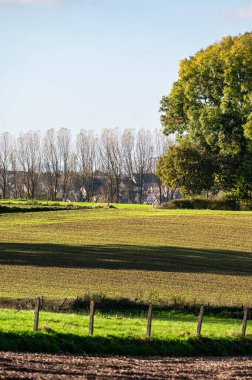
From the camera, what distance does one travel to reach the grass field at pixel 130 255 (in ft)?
143

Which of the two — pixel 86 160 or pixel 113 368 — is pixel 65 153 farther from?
pixel 113 368

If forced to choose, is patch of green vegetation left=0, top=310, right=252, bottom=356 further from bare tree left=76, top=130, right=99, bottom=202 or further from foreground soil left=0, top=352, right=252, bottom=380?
bare tree left=76, top=130, right=99, bottom=202

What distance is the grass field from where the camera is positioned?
43.7 meters

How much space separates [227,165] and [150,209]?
780cm

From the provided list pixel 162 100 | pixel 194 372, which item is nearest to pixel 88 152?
pixel 162 100

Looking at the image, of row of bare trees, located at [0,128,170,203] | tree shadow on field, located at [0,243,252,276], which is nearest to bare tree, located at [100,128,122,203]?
row of bare trees, located at [0,128,170,203]

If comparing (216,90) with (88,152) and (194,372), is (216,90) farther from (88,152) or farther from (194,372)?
(194,372)

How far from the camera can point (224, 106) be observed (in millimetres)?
90688

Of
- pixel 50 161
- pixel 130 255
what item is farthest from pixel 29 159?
pixel 130 255

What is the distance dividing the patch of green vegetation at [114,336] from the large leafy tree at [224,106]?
5553 centimetres

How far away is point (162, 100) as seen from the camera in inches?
3826

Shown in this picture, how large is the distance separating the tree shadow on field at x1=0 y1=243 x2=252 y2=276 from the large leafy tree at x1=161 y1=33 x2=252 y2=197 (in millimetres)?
29295

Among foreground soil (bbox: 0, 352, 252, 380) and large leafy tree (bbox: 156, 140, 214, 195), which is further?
large leafy tree (bbox: 156, 140, 214, 195)

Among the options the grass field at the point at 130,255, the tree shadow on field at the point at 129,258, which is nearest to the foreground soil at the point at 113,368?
the grass field at the point at 130,255
